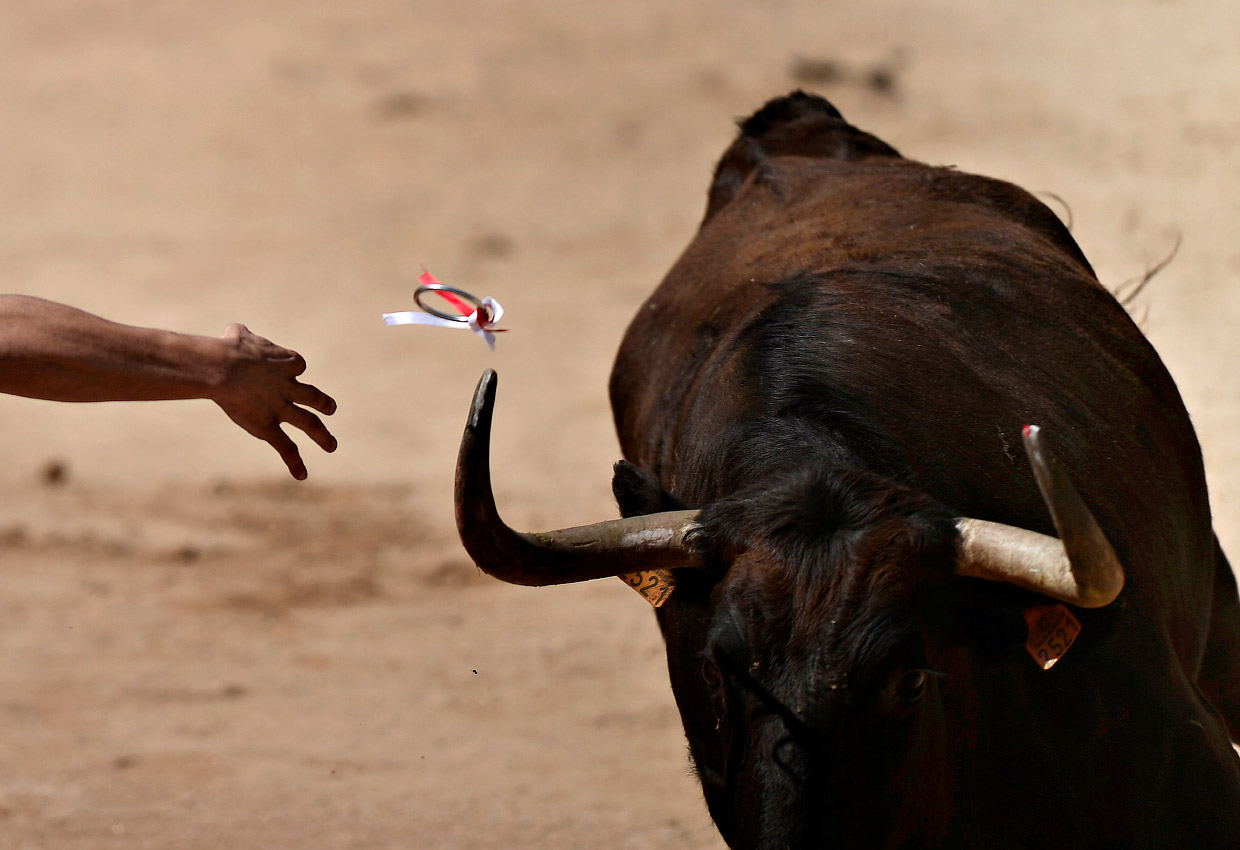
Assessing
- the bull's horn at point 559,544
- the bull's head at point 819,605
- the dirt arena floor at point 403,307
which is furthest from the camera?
the dirt arena floor at point 403,307

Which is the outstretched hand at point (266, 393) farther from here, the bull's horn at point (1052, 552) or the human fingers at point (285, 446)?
the bull's horn at point (1052, 552)

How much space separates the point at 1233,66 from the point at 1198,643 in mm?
11140

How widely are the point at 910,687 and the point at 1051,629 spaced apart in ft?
1.08

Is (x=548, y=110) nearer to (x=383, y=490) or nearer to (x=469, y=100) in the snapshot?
(x=469, y=100)

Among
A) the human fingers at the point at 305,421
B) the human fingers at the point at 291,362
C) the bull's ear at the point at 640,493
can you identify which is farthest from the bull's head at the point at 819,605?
the human fingers at the point at 291,362

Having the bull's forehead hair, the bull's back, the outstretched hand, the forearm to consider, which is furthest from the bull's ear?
the forearm

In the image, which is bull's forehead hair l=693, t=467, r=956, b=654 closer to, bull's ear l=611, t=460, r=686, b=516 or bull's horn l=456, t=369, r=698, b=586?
bull's horn l=456, t=369, r=698, b=586

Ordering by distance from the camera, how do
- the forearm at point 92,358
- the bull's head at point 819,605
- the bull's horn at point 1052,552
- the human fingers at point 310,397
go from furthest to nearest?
the human fingers at point 310,397 → the forearm at point 92,358 → the bull's head at point 819,605 → the bull's horn at point 1052,552

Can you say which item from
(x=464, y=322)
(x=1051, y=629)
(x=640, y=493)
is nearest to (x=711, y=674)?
(x=640, y=493)

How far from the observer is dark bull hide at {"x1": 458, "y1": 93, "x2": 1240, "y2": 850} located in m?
2.92

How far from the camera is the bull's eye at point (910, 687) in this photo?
9.68 feet

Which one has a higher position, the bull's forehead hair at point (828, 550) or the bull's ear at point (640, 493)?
the bull's forehead hair at point (828, 550)

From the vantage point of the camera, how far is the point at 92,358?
10.6 ft

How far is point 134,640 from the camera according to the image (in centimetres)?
756
